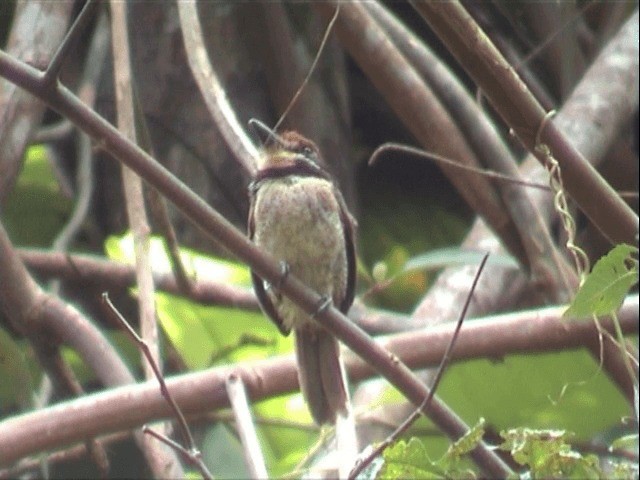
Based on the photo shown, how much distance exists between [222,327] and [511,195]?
63cm

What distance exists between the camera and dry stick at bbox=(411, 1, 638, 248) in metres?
1.88

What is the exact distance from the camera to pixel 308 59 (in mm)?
3357

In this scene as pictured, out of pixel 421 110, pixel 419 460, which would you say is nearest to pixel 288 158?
pixel 421 110

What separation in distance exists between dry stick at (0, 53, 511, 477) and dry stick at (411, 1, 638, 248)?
0.35m

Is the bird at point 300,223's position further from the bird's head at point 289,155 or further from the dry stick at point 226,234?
the dry stick at point 226,234

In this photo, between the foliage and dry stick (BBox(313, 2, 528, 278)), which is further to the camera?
dry stick (BBox(313, 2, 528, 278))

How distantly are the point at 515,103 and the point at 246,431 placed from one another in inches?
21.9

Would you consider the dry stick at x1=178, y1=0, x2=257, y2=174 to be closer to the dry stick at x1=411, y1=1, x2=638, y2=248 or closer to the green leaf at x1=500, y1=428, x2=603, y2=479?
the dry stick at x1=411, y1=1, x2=638, y2=248

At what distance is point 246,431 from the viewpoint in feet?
5.91

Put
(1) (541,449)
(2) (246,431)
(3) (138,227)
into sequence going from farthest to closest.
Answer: (3) (138,227) → (2) (246,431) → (1) (541,449)

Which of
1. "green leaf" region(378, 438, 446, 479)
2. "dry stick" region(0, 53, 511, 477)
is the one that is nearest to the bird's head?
"dry stick" region(0, 53, 511, 477)

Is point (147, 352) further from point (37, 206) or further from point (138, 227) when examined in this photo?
point (37, 206)

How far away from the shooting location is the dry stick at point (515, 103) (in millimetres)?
1880

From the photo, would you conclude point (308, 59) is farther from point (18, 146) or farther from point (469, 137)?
point (18, 146)
